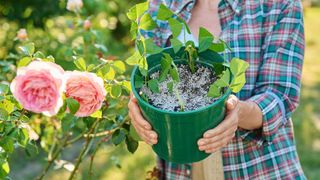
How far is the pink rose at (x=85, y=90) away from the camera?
132 centimetres

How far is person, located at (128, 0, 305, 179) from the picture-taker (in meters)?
1.82

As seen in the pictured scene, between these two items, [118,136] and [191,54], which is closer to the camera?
[191,54]

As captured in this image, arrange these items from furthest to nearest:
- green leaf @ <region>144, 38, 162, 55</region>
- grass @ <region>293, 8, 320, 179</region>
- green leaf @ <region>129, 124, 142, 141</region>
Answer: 1. grass @ <region>293, 8, 320, 179</region>
2. green leaf @ <region>129, 124, 142, 141</region>
3. green leaf @ <region>144, 38, 162, 55</region>

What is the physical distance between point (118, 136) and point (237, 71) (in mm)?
514

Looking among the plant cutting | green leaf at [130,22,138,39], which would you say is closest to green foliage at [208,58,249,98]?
the plant cutting

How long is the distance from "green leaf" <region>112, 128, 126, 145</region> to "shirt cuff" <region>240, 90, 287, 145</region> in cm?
38

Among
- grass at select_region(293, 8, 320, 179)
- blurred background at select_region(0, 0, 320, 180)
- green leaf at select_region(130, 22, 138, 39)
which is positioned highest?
green leaf at select_region(130, 22, 138, 39)

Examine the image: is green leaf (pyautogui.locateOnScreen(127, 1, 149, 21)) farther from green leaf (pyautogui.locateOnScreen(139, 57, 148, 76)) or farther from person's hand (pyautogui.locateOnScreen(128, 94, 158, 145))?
person's hand (pyautogui.locateOnScreen(128, 94, 158, 145))

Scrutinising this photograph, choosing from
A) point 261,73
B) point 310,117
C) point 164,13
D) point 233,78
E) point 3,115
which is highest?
point 164,13

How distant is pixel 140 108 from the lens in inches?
60.2

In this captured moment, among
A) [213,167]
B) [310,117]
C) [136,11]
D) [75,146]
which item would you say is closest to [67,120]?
[213,167]

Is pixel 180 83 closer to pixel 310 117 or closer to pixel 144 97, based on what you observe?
pixel 144 97

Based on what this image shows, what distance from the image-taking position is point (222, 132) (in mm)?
1480

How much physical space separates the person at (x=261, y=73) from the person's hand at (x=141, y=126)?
326 mm
